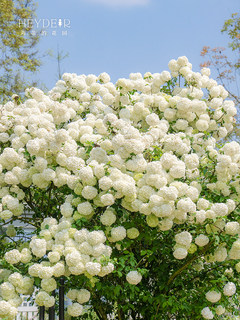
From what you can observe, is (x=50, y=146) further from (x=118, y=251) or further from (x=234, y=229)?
(x=234, y=229)

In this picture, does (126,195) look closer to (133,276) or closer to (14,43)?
(133,276)

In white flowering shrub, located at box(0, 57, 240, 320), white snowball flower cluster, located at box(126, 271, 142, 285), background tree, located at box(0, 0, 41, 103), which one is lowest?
white snowball flower cluster, located at box(126, 271, 142, 285)

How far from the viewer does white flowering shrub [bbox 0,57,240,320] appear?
3.03 m

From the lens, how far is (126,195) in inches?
118

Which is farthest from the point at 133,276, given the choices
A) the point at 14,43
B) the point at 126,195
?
the point at 14,43

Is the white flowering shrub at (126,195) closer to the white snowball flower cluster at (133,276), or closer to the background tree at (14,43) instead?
the white snowball flower cluster at (133,276)

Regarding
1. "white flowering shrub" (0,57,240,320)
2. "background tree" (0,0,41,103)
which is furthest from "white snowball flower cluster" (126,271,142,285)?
"background tree" (0,0,41,103)

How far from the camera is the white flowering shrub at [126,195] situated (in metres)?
3.03

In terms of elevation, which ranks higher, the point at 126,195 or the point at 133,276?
the point at 126,195

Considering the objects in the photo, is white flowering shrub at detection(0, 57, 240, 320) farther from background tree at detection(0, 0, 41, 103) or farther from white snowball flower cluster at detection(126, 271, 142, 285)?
background tree at detection(0, 0, 41, 103)

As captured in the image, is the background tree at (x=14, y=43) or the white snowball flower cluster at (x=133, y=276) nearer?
the white snowball flower cluster at (x=133, y=276)

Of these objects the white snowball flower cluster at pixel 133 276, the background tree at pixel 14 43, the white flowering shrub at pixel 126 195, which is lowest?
the white snowball flower cluster at pixel 133 276

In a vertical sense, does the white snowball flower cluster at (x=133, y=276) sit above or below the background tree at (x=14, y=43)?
below

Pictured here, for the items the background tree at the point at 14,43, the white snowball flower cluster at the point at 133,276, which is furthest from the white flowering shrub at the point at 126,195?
the background tree at the point at 14,43
